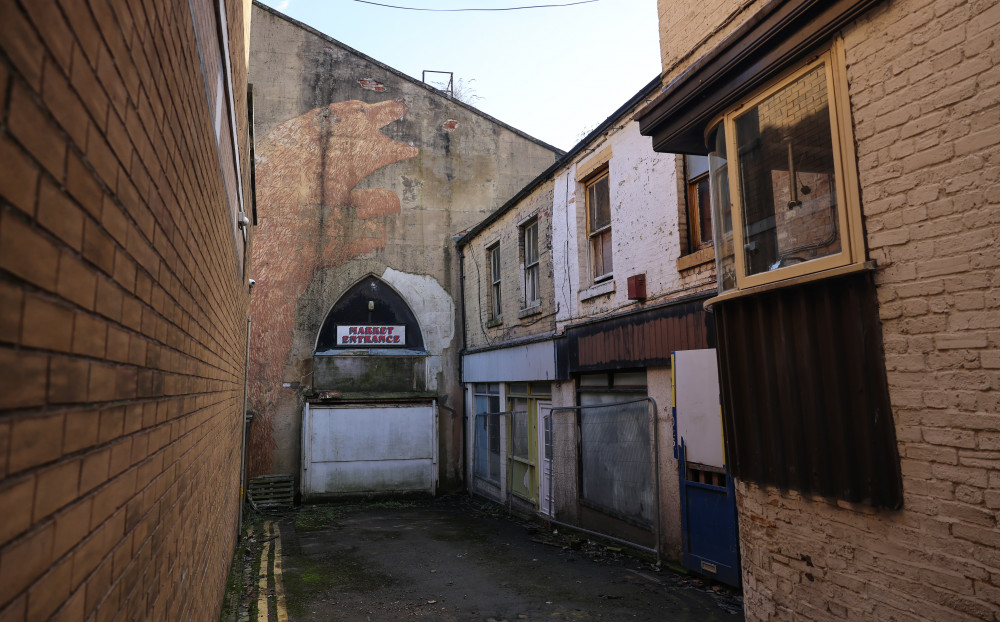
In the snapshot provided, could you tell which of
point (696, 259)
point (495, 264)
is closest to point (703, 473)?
point (696, 259)

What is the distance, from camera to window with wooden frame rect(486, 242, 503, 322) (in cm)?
1545

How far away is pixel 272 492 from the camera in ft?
49.0

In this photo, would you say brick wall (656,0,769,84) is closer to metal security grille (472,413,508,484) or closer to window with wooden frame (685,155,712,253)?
window with wooden frame (685,155,712,253)

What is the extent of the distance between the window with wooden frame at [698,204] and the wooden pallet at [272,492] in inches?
449

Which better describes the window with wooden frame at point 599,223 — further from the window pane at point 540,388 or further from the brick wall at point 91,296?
the brick wall at point 91,296

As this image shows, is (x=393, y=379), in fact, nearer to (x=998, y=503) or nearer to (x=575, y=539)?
(x=575, y=539)

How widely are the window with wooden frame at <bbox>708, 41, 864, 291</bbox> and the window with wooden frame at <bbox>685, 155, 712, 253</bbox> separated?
2.97 metres

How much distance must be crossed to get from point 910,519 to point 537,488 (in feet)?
30.7

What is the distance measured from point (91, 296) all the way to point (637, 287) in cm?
843

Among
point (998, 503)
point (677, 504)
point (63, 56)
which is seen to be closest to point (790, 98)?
point (998, 503)

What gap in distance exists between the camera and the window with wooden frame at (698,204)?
818 cm

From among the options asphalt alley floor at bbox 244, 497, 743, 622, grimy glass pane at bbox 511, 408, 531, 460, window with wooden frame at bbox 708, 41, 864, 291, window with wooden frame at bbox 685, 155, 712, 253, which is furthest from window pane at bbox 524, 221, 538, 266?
window with wooden frame at bbox 708, 41, 864, 291

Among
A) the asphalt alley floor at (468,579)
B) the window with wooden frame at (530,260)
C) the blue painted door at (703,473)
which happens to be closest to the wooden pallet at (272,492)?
the asphalt alley floor at (468,579)

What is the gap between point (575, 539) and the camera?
413 inches
